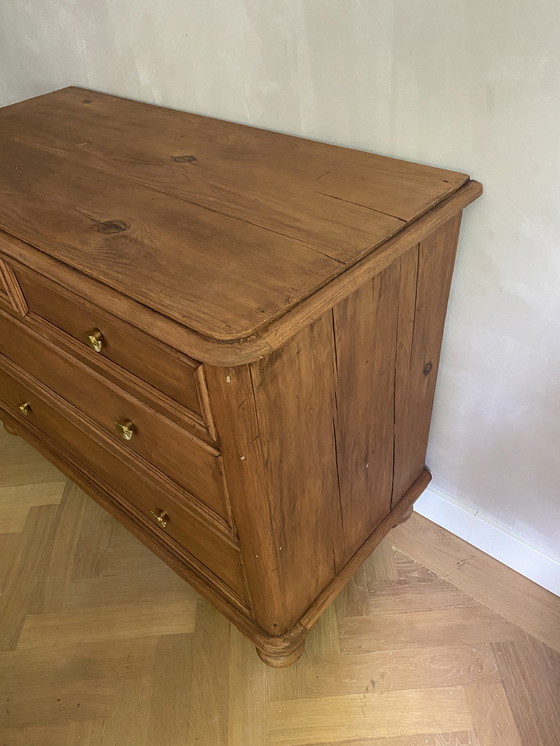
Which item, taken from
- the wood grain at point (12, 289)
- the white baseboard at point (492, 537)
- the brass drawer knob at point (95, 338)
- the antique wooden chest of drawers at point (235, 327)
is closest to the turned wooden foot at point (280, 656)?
the antique wooden chest of drawers at point (235, 327)

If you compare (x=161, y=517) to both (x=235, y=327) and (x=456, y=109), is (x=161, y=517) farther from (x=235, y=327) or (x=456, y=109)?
(x=456, y=109)

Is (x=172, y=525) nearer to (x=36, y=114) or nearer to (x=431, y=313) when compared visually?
(x=431, y=313)

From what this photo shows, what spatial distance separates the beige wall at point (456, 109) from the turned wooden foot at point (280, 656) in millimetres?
475

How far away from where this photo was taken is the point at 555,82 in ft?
2.34

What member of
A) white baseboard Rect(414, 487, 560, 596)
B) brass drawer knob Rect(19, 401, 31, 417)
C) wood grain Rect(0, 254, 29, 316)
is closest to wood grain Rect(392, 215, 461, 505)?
white baseboard Rect(414, 487, 560, 596)

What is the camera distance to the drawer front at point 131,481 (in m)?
0.97

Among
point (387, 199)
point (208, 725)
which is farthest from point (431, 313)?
point (208, 725)

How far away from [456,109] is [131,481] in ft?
2.74

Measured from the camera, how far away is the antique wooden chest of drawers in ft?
2.19

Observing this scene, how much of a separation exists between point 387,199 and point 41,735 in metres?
1.12

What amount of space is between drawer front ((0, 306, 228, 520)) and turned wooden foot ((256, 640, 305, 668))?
0.33 meters

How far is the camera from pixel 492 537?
1235 millimetres

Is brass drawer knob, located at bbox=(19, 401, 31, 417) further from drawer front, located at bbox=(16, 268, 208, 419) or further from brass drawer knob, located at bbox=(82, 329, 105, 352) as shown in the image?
brass drawer knob, located at bbox=(82, 329, 105, 352)

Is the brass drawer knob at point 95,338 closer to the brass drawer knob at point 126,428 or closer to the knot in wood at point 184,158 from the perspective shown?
the brass drawer knob at point 126,428
